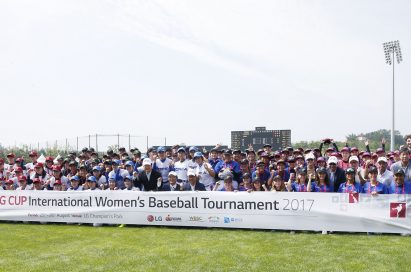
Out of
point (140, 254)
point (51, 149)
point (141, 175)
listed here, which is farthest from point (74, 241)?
point (51, 149)

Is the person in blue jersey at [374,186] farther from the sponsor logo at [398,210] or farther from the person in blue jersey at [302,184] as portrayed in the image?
the person in blue jersey at [302,184]

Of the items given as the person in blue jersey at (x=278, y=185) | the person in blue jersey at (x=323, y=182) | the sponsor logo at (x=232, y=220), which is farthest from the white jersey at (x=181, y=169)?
the person in blue jersey at (x=323, y=182)

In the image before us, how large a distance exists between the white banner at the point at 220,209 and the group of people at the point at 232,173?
1.07 ft

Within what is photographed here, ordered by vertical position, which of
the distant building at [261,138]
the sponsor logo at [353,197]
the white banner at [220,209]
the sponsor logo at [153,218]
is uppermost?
the distant building at [261,138]

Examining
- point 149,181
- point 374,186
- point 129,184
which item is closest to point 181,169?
point 149,181

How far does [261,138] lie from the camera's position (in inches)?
1182

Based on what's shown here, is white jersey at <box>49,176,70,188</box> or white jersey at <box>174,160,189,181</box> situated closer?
white jersey at <box>174,160,189,181</box>

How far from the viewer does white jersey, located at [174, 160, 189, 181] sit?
12586mm

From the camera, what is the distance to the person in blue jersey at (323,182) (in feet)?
36.0

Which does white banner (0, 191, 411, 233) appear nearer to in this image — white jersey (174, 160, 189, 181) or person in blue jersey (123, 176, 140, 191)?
person in blue jersey (123, 176, 140, 191)

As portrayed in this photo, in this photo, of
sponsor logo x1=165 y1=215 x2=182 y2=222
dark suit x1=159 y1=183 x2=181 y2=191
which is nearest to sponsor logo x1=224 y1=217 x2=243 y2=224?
sponsor logo x1=165 y1=215 x2=182 y2=222

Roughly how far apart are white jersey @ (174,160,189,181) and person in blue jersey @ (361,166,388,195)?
453cm

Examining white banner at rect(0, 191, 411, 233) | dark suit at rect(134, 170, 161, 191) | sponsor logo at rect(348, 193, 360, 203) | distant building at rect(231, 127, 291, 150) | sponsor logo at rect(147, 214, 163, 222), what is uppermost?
distant building at rect(231, 127, 291, 150)

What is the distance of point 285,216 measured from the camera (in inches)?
432
